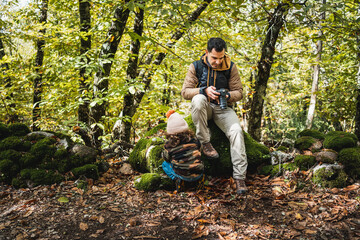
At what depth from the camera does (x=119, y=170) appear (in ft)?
14.6

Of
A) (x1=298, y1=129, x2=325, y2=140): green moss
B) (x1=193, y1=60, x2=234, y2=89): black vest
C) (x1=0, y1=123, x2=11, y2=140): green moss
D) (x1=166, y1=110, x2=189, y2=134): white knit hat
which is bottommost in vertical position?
(x1=298, y1=129, x2=325, y2=140): green moss

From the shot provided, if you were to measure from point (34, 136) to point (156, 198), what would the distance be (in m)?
2.53

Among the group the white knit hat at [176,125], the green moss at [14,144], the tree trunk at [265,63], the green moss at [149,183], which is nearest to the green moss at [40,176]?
the green moss at [14,144]

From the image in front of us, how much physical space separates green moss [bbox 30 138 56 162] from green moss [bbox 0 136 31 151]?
0.14 m

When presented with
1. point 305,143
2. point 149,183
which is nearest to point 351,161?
point 305,143

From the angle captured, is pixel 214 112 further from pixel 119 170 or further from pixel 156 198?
pixel 119 170

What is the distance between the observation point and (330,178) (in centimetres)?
333

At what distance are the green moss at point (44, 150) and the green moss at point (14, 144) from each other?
14 centimetres

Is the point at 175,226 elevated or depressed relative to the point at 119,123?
depressed

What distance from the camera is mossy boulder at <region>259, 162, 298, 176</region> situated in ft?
12.4

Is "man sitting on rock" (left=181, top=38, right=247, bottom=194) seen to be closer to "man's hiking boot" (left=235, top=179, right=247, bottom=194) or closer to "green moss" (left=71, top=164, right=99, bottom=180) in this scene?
"man's hiking boot" (left=235, top=179, right=247, bottom=194)

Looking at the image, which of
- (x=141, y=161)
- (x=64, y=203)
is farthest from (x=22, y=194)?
(x=141, y=161)

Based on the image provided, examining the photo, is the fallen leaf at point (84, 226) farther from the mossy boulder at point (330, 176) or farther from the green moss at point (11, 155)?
the mossy boulder at point (330, 176)

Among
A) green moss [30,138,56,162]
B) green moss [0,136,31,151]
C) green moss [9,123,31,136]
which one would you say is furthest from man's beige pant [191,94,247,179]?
green moss [9,123,31,136]
